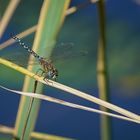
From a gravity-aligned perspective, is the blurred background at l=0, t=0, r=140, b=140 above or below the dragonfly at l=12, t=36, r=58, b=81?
above

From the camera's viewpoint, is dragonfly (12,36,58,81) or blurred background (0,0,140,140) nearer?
dragonfly (12,36,58,81)

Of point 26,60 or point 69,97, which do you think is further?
point 69,97

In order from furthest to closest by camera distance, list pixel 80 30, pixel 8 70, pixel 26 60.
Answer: pixel 80 30 → pixel 8 70 → pixel 26 60

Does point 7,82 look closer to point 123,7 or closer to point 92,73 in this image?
point 92,73

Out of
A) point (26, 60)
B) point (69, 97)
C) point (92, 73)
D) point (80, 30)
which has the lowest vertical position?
point (26, 60)

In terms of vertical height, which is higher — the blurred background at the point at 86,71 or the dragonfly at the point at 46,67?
the blurred background at the point at 86,71

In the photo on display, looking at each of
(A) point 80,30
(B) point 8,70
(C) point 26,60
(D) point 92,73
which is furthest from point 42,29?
(A) point 80,30

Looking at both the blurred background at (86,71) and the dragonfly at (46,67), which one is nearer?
the dragonfly at (46,67)

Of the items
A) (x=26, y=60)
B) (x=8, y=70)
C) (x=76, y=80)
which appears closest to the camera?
(x=26, y=60)
